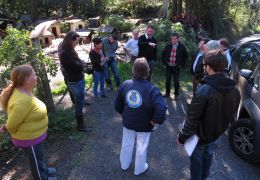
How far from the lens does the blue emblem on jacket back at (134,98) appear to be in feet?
11.9

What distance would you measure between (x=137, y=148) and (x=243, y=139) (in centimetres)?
188

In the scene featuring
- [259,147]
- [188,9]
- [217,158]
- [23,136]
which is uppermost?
[188,9]

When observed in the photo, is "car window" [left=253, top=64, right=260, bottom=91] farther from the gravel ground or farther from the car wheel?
the gravel ground

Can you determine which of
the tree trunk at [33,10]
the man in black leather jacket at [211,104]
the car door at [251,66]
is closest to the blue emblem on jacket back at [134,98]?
the man in black leather jacket at [211,104]

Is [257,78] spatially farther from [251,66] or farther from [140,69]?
[140,69]

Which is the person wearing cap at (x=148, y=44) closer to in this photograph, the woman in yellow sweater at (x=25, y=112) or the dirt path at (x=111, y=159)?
the dirt path at (x=111, y=159)

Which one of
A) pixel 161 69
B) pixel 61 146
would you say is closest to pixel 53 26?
pixel 161 69

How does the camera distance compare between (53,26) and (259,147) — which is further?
(53,26)

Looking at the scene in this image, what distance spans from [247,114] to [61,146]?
3314 millimetres

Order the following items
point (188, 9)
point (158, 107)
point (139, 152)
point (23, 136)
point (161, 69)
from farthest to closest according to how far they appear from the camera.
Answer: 1. point (188, 9)
2. point (161, 69)
3. point (139, 152)
4. point (158, 107)
5. point (23, 136)

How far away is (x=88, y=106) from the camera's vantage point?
6.89m

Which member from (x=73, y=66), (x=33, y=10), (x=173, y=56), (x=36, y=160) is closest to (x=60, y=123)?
(x=73, y=66)

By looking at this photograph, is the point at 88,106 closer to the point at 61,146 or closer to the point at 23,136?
the point at 61,146

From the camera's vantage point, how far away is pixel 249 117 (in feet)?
15.6
